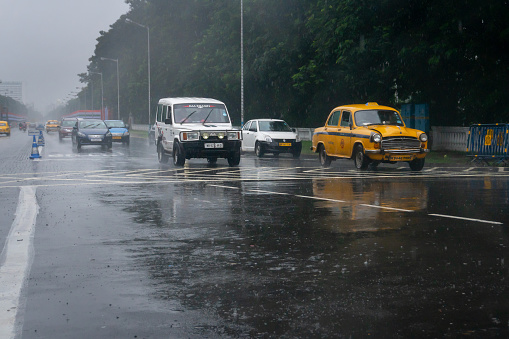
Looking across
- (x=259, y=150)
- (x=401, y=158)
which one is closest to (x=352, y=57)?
(x=259, y=150)

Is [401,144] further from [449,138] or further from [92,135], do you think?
[92,135]

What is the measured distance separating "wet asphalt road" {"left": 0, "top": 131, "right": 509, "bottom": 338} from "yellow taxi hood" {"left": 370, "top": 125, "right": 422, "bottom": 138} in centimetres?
592

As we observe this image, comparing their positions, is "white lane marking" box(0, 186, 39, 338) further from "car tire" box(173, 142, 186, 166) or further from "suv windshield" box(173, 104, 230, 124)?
"suv windshield" box(173, 104, 230, 124)

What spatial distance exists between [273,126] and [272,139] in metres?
1.51

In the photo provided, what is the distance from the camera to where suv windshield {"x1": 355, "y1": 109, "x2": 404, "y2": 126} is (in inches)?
893

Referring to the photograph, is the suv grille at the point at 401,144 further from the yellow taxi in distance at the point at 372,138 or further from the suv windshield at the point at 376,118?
the suv windshield at the point at 376,118

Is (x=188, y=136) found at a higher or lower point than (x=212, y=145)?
higher

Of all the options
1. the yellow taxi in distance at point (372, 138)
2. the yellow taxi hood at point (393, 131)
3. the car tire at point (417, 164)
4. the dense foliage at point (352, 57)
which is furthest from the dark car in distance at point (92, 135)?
the car tire at point (417, 164)

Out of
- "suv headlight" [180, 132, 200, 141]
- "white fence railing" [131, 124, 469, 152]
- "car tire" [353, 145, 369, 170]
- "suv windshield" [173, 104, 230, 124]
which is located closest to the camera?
"car tire" [353, 145, 369, 170]

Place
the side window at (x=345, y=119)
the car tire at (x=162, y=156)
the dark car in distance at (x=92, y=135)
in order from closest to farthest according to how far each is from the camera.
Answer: the side window at (x=345, y=119)
the car tire at (x=162, y=156)
the dark car in distance at (x=92, y=135)

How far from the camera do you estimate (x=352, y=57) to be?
33.2 m

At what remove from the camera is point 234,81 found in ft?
177

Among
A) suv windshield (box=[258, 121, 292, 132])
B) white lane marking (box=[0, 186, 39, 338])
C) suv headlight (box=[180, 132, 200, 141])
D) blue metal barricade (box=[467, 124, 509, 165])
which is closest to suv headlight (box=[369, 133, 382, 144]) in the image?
blue metal barricade (box=[467, 124, 509, 165])

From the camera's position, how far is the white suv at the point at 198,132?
23.8 m
